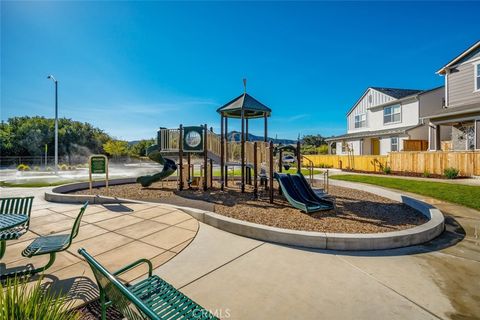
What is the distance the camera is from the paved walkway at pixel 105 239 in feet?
11.6

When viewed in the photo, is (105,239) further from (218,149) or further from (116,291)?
(218,149)

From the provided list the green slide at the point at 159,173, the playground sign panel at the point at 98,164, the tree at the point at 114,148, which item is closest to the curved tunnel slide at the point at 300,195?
the green slide at the point at 159,173

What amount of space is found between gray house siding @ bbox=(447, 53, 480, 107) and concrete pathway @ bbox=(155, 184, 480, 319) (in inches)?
681

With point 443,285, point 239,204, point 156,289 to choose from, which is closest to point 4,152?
point 239,204

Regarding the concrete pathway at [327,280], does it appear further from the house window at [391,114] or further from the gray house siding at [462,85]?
the house window at [391,114]

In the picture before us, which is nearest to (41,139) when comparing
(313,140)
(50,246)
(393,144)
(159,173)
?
(159,173)

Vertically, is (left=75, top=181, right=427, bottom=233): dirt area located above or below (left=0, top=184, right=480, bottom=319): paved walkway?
above

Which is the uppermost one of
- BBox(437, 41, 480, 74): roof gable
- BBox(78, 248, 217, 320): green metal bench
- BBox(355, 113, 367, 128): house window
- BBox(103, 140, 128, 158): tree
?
BBox(437, 41, 480, 74): roof gable

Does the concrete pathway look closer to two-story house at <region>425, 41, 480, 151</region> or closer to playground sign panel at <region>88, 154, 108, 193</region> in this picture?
playground sign panel at <region>88, 154, 108, 193</region>

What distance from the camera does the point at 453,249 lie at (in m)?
4.54

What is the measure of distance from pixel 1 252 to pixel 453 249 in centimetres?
788

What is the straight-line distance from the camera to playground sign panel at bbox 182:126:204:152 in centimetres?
1102

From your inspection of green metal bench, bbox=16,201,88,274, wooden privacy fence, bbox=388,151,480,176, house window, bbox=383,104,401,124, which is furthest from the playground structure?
house window, bbox=383,104,401,124

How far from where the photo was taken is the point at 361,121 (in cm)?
2938
